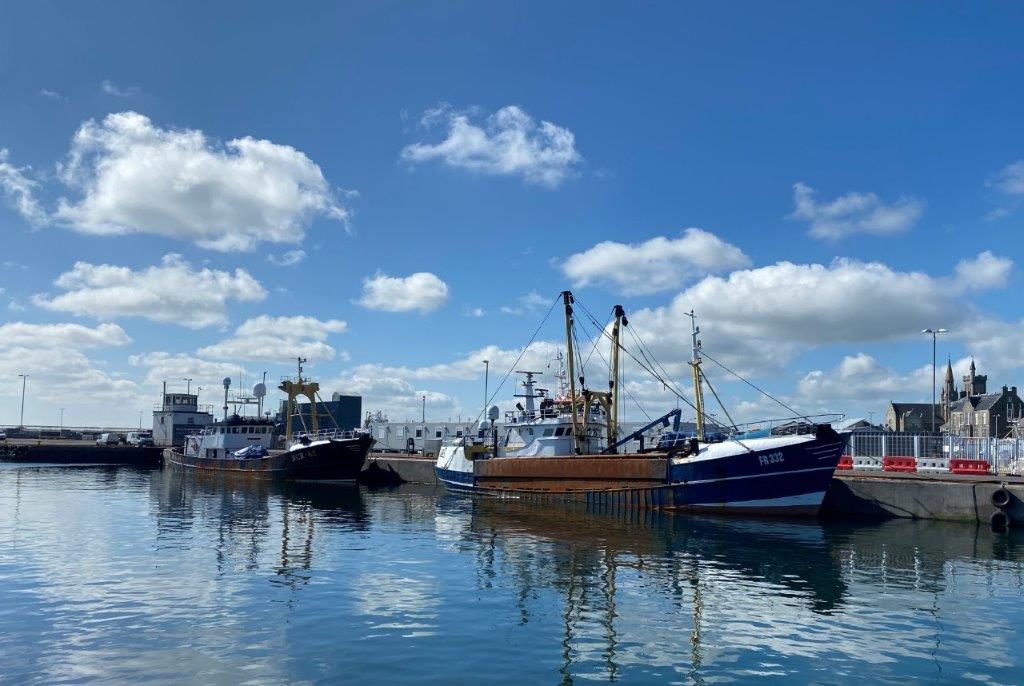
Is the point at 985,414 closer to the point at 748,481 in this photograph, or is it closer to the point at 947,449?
the point at 947,449

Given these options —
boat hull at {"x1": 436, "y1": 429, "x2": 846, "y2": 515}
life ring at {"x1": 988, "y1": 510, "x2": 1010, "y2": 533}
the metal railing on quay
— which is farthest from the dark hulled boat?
life ring at {"x1": 988, "y1": 510, "x2": 1010, "y2": 533}

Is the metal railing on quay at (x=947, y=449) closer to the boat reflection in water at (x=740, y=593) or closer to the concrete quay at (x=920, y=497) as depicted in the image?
the concrete quay at (x=920, y=497)

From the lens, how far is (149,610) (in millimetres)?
17438

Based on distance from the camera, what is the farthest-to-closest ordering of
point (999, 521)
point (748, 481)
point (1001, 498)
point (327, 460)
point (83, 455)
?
point (83, 455)
point (327, 460)
point (748, 481)
point (1001, 498)
point (999, 521)

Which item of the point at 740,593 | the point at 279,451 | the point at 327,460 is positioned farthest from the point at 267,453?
the point at 740,593

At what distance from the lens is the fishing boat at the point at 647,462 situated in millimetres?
36562

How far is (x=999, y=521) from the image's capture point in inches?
1302

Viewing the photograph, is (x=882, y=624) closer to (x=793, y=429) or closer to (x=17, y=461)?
(x=793, y=429)

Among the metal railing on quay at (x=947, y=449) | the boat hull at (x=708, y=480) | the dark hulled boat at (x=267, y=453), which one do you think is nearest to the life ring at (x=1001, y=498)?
the boat hull at (x=708, y=480)

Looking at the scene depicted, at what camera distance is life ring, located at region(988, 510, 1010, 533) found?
32.8 m

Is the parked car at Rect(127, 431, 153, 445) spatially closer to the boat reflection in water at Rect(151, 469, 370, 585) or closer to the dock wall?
the boat reflection in water at Rect(151, 469, 370, 585)

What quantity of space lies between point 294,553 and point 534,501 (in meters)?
21.5

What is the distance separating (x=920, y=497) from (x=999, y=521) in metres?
3.63

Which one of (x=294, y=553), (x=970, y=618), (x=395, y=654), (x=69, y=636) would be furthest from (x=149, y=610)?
Result: (x=970, y=618)
